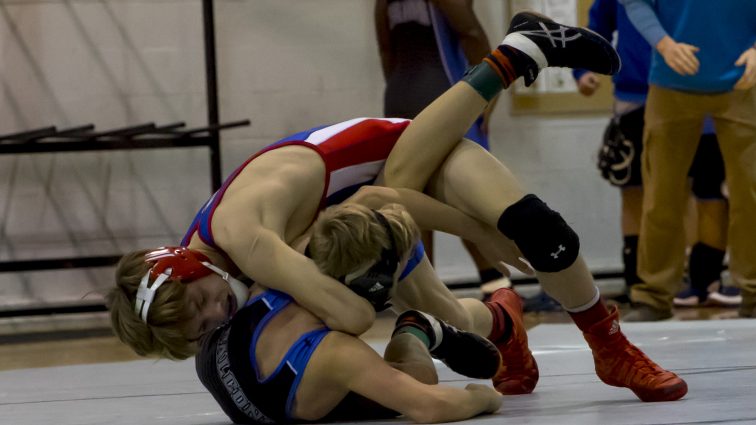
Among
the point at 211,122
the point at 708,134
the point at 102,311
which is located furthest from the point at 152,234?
the point at 708,134

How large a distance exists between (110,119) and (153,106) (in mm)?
199

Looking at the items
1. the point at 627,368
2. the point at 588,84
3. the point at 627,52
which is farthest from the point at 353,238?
the point at 627,52

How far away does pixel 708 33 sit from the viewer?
154 inches

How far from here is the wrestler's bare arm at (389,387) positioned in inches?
81.9

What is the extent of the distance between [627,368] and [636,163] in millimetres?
2363

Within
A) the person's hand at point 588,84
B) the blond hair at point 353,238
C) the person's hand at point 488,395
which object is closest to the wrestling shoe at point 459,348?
the person's hand at point 488,395

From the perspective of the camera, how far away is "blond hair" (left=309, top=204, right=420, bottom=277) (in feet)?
6.89

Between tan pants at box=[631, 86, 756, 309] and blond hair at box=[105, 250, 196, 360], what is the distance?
7.38 feet

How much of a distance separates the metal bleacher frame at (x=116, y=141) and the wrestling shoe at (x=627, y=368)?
250cm

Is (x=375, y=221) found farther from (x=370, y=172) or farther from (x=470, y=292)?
(x=470, y=292)

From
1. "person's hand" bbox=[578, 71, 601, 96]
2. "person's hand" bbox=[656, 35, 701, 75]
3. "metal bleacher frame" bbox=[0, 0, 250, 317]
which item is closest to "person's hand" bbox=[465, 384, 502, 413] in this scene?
"person's hand" bbox=[656, 35, 701, 75]

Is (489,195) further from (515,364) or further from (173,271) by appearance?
(173,271)

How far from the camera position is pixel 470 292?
5.45 m

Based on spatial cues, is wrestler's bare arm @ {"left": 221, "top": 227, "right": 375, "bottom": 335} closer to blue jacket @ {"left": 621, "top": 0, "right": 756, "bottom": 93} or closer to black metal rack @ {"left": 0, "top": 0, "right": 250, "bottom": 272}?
blue jacket @ {"left": 621, "top": 0, "right": 756, "bottom": 93}
